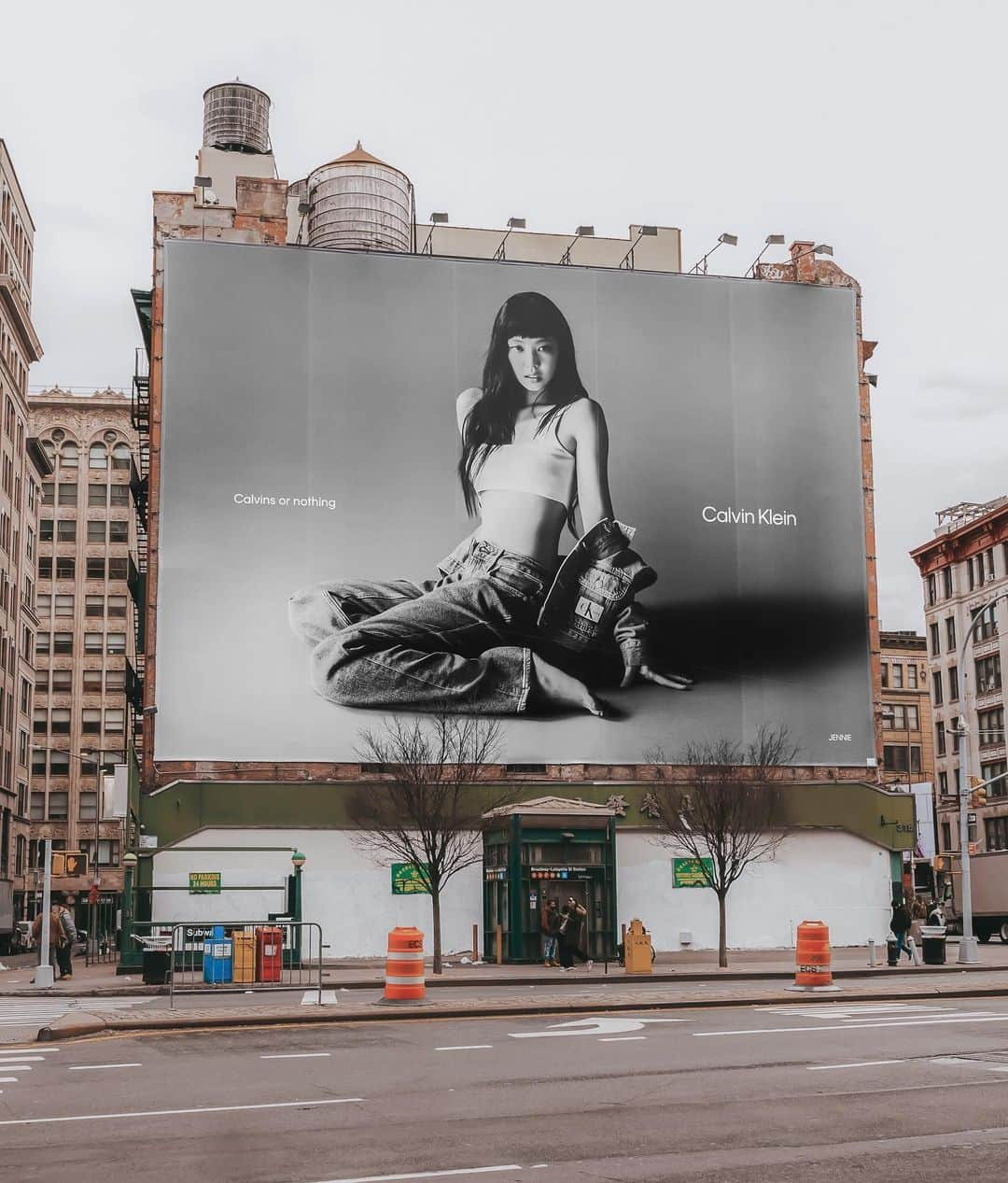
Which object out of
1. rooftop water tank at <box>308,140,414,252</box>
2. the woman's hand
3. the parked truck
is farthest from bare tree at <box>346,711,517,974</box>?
the parked truck

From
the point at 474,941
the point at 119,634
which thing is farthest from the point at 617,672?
the point at 119,634

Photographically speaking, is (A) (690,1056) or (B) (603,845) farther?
(B) (603,845)

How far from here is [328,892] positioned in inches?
1764

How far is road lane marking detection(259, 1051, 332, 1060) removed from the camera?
638 inches

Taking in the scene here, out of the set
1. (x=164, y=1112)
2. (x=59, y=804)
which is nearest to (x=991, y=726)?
(x=59, y=804)

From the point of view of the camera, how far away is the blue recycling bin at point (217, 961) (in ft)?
90.8

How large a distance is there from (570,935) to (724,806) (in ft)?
17.7

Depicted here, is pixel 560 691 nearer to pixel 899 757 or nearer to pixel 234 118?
pixel 234 118

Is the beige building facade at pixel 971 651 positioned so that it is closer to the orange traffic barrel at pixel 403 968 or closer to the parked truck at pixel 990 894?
the parked truck at pixel 990 894

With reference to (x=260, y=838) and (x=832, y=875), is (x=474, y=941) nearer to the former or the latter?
(x=260, y=838)

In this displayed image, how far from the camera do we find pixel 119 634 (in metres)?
118

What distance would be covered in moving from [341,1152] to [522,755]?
1451 inches

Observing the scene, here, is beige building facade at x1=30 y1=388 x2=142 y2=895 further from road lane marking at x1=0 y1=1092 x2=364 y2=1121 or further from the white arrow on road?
road lane marking at x1=0 y1=1092 x2=364 y2=1121

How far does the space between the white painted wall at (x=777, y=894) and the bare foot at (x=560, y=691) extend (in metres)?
4.27
